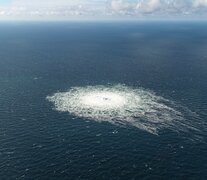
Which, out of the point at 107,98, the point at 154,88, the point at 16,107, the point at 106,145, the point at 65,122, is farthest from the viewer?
the point at 154,88

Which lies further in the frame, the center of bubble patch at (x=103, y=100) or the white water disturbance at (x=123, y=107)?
the center of bubble patch at (x=103, y=100)

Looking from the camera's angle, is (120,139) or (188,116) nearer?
(120,139)

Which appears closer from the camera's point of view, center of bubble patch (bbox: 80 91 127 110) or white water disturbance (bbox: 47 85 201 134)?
white water disturbance (bbox: 47 85 201 134)

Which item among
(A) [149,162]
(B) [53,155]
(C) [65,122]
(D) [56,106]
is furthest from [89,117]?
(A) [149,162]

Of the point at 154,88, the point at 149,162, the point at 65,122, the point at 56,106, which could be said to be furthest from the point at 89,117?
the point at 154,88

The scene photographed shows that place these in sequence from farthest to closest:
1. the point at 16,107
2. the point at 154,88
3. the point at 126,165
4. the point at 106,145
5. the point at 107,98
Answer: the point at 154,88, the point at 107,98, the point at 16,107, the point at 106,145, the point at 126,165

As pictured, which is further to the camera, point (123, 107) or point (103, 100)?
point (103, 100)

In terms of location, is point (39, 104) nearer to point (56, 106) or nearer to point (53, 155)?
point (56, 106)
